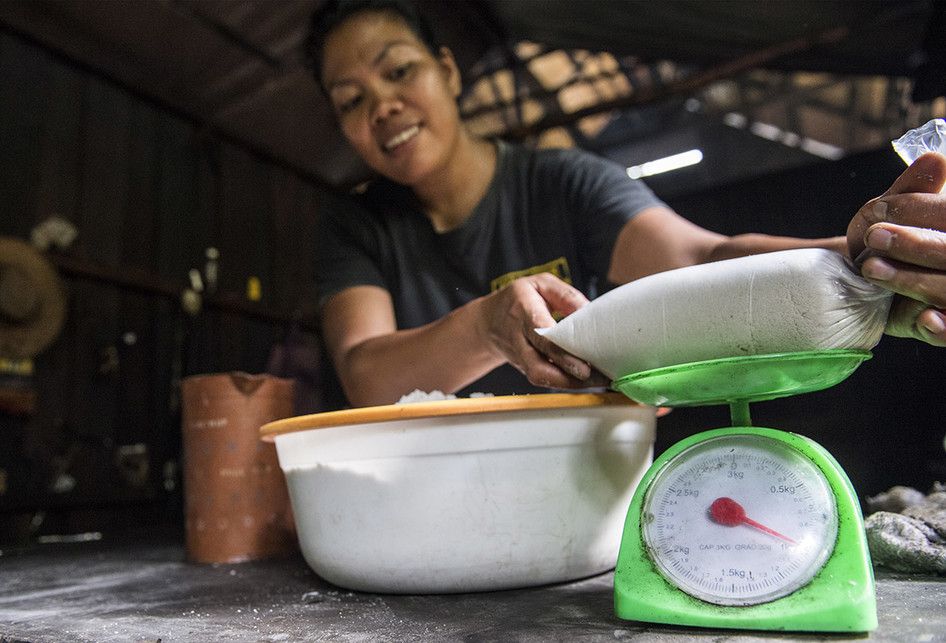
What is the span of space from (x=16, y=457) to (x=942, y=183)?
2961mm

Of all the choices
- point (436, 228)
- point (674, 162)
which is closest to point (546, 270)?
point (436, 228)

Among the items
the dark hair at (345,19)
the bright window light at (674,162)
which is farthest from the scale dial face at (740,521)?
the bright window light at (674,162)

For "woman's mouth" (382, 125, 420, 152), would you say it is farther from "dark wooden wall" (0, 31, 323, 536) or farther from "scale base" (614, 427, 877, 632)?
"dark wooden wall" (0, 31, 323, 536)

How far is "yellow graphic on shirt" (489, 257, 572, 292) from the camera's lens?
1.25 m

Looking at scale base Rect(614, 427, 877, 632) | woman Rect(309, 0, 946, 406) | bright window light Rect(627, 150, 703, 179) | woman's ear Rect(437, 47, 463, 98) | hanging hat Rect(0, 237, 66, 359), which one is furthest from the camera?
bright window light Rect(627, 150, 703, 179)

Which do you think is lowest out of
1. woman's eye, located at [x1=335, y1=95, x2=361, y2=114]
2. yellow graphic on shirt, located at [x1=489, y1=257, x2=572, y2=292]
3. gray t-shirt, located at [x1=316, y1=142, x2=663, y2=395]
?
yellow graphic on shirt, located at [x1=489, y1=257, x2=572, y2=292]

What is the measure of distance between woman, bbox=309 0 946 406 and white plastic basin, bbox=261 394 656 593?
8.1 inches

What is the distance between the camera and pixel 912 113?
2.60 meters

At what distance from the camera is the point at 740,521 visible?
0.57 m

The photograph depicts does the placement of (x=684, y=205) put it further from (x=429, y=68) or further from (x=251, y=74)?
(x=251, y=74)

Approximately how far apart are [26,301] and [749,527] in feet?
8.93

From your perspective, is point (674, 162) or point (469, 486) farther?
Result: point (674, 162)

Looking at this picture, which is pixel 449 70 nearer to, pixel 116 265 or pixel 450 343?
pixel 450 343

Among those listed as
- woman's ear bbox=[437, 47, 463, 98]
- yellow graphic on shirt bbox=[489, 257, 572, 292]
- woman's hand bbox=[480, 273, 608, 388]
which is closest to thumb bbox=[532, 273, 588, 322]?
woman's hand bbox=[480, 273, 608, 388]
